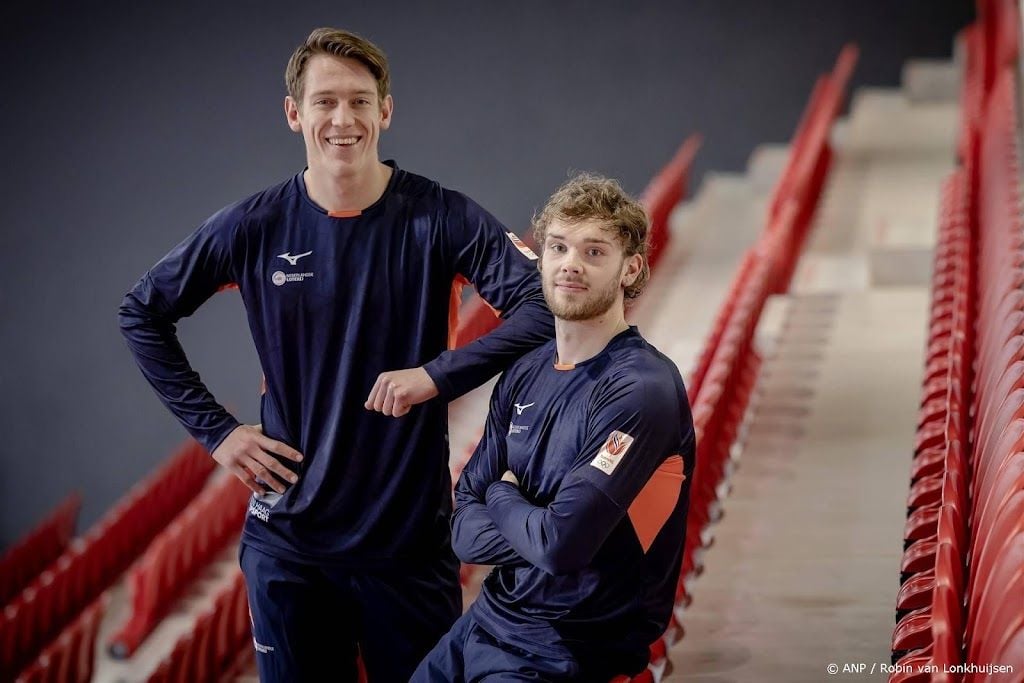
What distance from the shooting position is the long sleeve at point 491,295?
1984 mm

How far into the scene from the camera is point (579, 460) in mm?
1785

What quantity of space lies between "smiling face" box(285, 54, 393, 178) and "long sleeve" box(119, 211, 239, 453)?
0.75ft

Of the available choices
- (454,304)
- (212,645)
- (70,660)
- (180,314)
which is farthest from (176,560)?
(454,304)

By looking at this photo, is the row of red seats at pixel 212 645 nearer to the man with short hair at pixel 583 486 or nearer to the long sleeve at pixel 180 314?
the long sleeve at pixel 180 314

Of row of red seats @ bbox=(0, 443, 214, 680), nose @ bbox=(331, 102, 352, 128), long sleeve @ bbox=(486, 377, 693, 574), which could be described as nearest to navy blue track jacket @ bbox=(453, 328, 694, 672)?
long sleeve @ bbox=(486, 377, 693, 574)

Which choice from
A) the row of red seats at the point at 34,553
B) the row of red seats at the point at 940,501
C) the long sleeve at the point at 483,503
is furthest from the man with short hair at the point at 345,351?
the row of red seats at the point at 34,553

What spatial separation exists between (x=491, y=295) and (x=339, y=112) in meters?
0.37

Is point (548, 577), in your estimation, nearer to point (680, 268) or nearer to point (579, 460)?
point (579, 460)

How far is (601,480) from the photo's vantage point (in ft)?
5.68

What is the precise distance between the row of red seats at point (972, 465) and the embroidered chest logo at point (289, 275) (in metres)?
1.04

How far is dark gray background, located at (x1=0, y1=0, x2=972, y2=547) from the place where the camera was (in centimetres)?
1085

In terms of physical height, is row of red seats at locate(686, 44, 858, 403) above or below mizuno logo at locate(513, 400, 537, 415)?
above

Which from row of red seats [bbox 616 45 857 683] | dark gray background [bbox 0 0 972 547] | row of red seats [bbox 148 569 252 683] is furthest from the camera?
dark gray background [bbox 0 0 972 547]

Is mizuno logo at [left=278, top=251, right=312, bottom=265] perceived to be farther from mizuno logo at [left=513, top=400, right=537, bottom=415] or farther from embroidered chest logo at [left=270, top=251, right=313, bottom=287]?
mizuno logo at [left=513, top=400, right=537, bottom=415]
